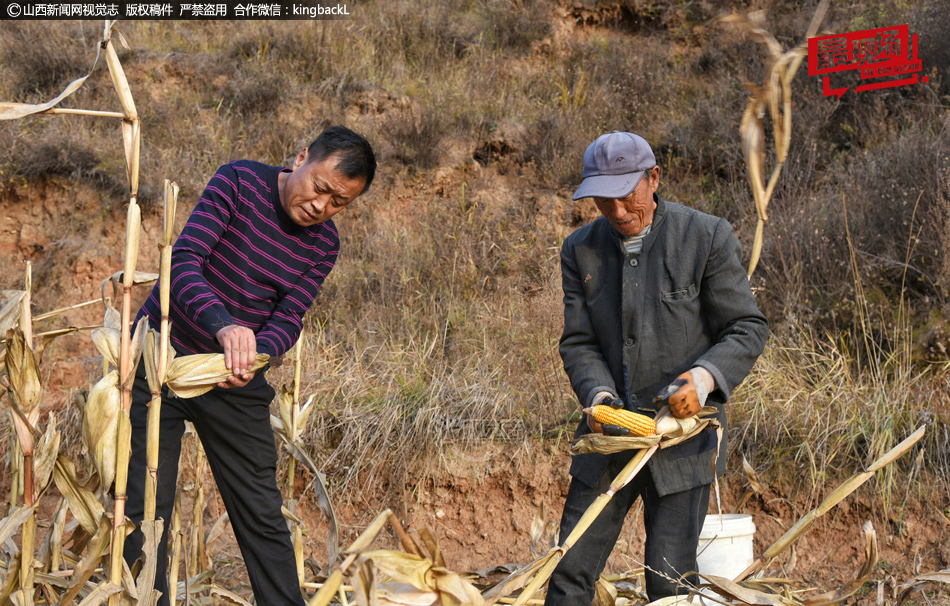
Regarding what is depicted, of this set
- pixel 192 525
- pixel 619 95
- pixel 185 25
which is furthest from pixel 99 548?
pixel 185 25

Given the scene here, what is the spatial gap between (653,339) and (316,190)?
1220mm

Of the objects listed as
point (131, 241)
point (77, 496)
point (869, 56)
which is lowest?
Result: point (77, 496)

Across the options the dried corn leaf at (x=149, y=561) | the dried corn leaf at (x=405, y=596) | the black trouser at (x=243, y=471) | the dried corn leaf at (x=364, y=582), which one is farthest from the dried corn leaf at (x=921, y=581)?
the dried corn leaf at (x=149, y=561)

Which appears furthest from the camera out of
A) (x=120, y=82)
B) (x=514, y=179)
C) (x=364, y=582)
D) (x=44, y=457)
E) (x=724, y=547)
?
(x=514, y=179)

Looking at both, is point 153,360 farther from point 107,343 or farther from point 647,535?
point 647,535

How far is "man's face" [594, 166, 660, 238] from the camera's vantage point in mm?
2166

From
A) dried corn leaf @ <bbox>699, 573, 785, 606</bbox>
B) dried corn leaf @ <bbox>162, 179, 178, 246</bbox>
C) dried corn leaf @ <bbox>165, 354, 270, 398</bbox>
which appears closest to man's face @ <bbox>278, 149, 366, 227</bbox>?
dried corn leaf @ <bbox>165, 354, 270, 398</bbox>

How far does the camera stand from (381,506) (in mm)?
4352

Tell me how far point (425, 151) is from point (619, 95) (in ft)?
7.70

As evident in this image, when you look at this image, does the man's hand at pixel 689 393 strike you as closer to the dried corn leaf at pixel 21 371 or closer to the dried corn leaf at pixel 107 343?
the dried corn leaf at pixel 107 343

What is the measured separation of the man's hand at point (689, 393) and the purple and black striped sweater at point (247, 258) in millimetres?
1285

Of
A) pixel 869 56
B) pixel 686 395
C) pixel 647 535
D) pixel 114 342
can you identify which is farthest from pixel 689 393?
pixel 869 56

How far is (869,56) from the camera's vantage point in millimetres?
7035

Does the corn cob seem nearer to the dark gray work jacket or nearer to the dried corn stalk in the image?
the dark gray work jacket
